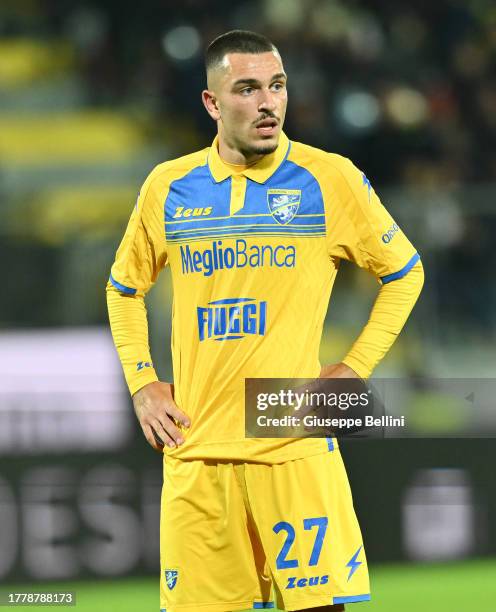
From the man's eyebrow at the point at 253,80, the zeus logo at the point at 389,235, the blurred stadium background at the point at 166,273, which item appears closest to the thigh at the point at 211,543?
the zeus logo at the point at 389,235

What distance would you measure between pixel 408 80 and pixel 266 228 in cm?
569

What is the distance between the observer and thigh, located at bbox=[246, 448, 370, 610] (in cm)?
329

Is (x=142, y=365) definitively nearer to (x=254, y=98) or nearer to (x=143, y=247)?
(x=143, y=247)

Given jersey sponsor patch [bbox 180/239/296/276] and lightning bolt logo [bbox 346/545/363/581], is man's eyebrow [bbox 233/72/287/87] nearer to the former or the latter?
jersey sponsor patch [bbox 180/239/296/276]

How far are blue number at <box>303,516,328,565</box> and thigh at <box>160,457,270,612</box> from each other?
167 millimetres

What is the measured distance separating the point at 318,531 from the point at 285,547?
3.9 inches

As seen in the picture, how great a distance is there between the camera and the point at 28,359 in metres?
6.10

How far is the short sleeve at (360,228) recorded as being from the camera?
3400mm

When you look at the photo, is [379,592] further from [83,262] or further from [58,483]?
[83,262]

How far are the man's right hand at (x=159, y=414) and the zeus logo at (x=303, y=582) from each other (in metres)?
0.47

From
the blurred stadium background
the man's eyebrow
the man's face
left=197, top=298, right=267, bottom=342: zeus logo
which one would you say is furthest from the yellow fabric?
the blurred stadium background

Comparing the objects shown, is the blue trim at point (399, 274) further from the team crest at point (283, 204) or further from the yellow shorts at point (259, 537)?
the yellow shorts at point (259, 537)

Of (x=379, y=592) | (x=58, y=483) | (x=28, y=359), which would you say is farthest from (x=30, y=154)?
(x=379, y=592)

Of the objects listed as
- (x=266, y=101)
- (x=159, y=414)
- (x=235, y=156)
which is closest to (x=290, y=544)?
(x=159, y=414)
